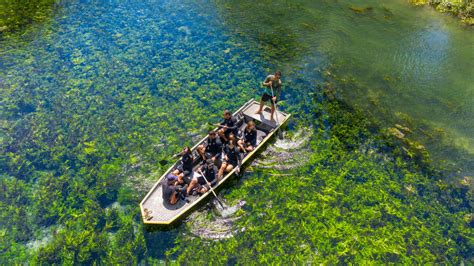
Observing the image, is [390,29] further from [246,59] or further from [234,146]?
[234,146]

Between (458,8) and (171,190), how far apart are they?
110 ft

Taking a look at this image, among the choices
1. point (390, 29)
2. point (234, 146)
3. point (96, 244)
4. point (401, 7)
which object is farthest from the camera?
point (401, 7)

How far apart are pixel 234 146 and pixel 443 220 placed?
33.3 ft

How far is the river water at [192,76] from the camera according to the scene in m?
16.1

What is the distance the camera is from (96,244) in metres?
12.3

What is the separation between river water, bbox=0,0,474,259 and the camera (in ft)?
52.7

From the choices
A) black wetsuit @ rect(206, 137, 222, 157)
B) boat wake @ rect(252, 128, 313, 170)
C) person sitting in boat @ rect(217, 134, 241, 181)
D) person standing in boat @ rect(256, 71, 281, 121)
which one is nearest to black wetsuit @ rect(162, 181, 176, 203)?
person sitting in boat @ rect(217, 134, 241, 181)

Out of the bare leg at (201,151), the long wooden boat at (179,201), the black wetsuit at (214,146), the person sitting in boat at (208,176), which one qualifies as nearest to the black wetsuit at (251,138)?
the long wooden boat at (179,201)

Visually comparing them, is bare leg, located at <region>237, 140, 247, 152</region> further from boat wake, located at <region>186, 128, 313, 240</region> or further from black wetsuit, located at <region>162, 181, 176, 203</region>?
black wetsuit, located at <region>162, 181, 176, 203</region>

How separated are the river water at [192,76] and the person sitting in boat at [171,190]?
48.6 inches

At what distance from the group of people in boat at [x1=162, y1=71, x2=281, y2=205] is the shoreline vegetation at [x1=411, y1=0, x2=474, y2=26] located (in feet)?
81.3

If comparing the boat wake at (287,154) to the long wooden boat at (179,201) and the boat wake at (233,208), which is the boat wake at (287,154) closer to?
the boat wake at (233,208)

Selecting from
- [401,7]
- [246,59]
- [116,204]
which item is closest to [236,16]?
[246,59]

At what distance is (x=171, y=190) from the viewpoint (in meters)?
12.7
